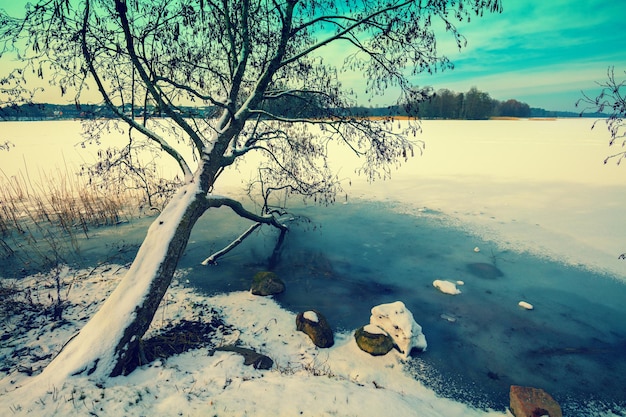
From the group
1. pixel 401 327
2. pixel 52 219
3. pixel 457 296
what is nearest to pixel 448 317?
pixel 457 296

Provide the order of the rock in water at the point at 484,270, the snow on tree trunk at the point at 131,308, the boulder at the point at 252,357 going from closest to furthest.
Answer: the snow on tree trunk at the point at 131,308 → the boulder at the point at 252,357 → the rock in water at the point at 484,270

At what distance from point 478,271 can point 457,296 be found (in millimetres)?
1447

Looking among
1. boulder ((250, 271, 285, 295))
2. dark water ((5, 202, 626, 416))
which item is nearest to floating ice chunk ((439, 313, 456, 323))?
dark water ((5, 202, 626, 416))

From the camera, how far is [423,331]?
6.17m

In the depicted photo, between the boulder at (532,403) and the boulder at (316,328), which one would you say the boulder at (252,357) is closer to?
the boulder at (316,328)

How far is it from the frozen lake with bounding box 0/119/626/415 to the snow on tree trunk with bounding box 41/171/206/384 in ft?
9.37

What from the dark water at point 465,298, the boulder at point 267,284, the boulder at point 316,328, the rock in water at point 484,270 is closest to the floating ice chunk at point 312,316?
the boulder at point 316,328

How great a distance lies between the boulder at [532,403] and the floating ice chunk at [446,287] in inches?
113

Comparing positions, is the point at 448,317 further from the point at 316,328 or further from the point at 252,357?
the point at 252,357

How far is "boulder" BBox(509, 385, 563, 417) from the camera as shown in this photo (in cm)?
421

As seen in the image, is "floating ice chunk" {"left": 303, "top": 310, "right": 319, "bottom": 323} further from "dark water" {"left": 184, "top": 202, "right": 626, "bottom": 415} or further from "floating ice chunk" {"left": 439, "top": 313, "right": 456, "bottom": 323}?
"floating ice chunk" {"left": 439, "top": 313, "right": 456, "bottom": 323}

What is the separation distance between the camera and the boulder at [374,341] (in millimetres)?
5457

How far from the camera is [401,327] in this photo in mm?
5562

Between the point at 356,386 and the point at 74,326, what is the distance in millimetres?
5008
